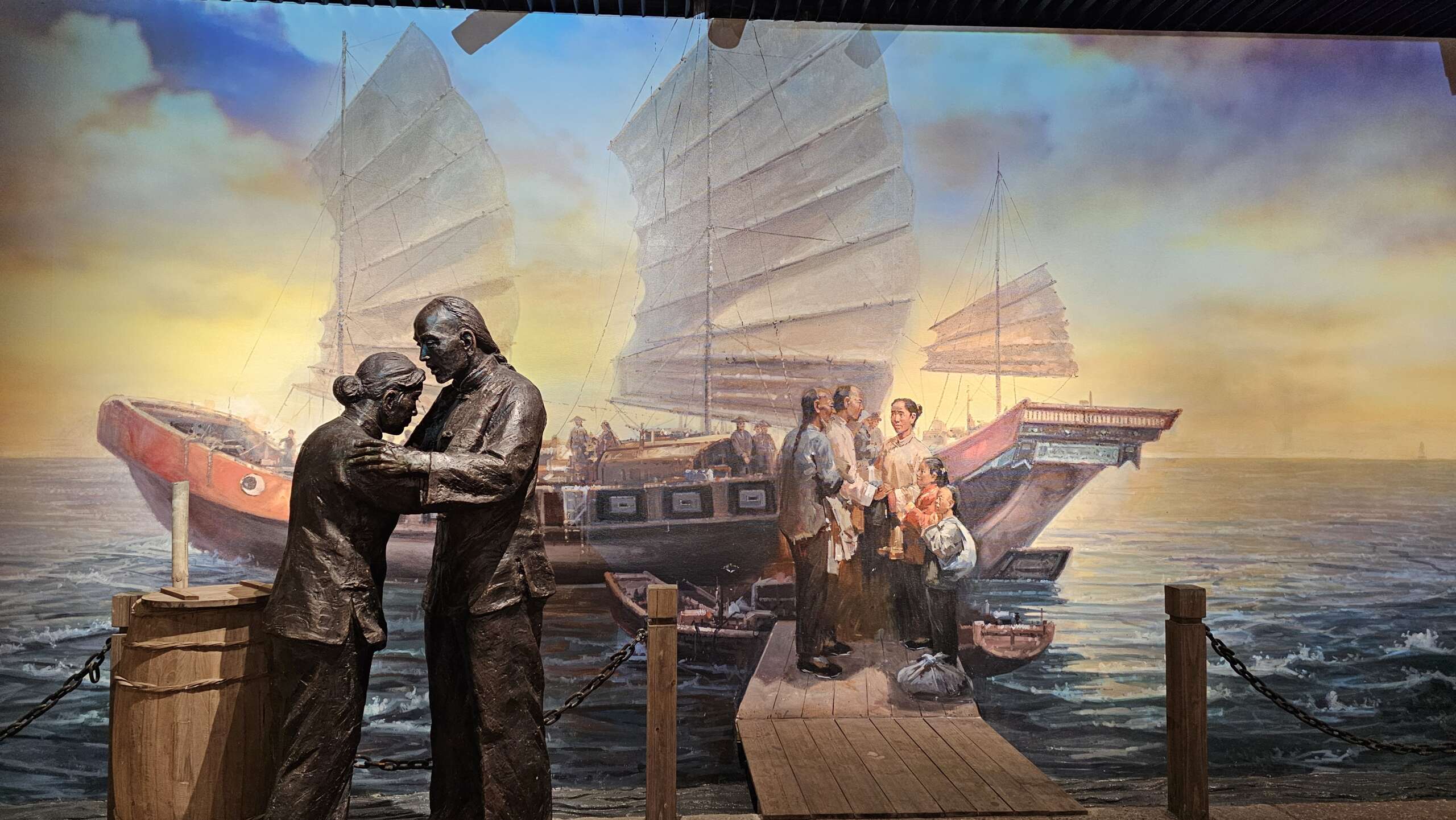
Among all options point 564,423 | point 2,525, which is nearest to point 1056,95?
point 564,423

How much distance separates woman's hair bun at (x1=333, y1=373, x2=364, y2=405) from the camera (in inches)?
110

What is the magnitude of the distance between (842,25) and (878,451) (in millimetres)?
2497

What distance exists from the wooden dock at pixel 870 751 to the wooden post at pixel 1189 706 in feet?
1.35

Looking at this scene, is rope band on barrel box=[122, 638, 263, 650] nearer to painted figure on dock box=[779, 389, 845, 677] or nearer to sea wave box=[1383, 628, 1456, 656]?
painted figure on dock box=[779, 389, 845, 677]

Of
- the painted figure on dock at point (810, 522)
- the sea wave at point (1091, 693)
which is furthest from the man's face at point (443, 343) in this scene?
the sea wave at point (1091, 693)

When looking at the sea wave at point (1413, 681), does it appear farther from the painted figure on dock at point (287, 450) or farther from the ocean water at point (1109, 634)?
the painted figure on dock at point (287, 450)

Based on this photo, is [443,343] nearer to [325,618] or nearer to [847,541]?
[325,618]

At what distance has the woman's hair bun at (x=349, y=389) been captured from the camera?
110 inches

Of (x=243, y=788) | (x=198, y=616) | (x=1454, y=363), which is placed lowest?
(x=243, y=788)

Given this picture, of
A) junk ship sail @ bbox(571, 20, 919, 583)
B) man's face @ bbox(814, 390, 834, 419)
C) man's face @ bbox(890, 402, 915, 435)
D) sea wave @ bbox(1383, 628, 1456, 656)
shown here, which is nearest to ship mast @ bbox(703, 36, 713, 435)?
junk ship sail @ bbox(571, 20, 919, 583)

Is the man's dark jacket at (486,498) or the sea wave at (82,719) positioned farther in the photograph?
the sea wave at (82,719)

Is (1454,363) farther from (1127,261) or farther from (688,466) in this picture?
(688,466)

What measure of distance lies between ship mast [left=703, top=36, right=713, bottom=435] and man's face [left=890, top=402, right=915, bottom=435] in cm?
106

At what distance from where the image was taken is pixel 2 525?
16.3 feet
